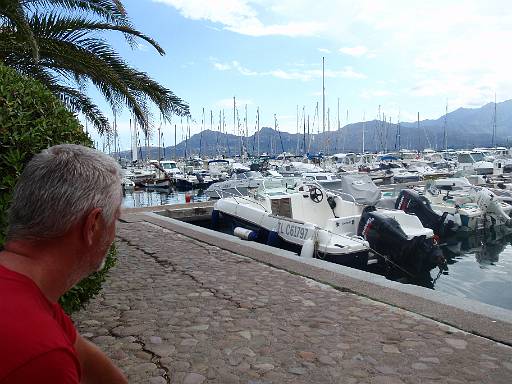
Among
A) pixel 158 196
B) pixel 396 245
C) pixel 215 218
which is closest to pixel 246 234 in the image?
pixel 396 245

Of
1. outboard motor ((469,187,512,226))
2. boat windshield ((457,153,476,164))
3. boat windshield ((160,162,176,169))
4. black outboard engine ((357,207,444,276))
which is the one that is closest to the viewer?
black outboard engine ((357,207,444,276))

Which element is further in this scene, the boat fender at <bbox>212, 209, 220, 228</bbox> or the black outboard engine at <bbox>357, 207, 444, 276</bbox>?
the boat fender at <bbox>212, 209, 220, 228</bbox>

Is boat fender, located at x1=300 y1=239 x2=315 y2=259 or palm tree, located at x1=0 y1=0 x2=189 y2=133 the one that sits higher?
palm tree, located at x1=0 y1=0 x2=189 y2=133

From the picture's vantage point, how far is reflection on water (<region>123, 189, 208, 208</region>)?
33.2 meters

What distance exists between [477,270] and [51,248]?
44.5ft

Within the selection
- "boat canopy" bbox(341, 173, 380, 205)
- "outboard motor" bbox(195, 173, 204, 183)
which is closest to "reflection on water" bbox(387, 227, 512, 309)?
"boat canopy" bbox(341, 173, 380, 205)

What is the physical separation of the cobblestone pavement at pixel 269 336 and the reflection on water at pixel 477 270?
→ 5.88 meters

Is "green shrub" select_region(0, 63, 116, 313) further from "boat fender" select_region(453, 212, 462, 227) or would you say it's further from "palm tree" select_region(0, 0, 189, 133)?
"boat fender" select_region(453, 212, 462, 227)

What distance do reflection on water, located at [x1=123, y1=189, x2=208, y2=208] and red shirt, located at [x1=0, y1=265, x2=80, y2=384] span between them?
31.5 m

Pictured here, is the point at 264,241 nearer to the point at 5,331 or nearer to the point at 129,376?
the point at 129,376

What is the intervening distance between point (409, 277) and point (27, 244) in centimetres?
1071

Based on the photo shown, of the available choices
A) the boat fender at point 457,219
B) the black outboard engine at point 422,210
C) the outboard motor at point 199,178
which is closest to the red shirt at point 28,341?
the black outboard engine at point 422,210

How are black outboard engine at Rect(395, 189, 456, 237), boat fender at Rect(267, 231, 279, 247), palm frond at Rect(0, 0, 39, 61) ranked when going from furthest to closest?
black outboard engine at Rect(395, 189, 456, 237) → boat fender at Rect(267, 231, 279, 247) → palm frond at Rect(0, 0, 39, 61)

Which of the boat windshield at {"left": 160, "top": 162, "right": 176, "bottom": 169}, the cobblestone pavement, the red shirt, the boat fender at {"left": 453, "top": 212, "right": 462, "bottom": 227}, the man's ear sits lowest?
the boat fender at {"left": 453, "top": 212, "right": 462, "bottom": 227}
